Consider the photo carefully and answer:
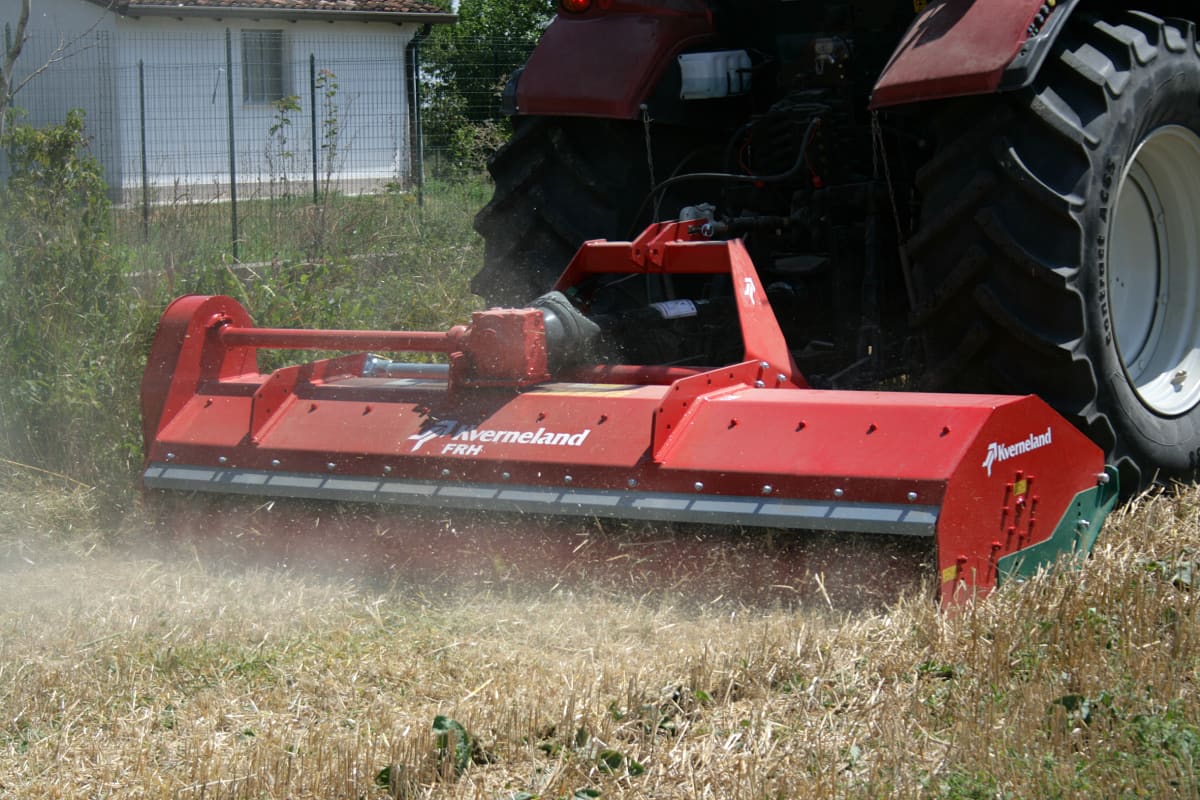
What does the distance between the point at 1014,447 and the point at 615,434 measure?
0.97 metres

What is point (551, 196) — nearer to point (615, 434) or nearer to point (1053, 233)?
point (615, 434)

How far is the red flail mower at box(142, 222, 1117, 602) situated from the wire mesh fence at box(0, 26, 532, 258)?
3852mm

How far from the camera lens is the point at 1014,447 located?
3.44m

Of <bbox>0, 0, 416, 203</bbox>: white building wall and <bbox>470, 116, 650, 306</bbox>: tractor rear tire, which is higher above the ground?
<bbox>470, 116, 650, 306</bbox>: tractor rear tire

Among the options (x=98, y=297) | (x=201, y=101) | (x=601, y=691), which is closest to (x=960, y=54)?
(x=601, y=691)

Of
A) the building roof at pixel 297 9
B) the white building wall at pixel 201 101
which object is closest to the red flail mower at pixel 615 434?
the white building wall at pixel 201 101

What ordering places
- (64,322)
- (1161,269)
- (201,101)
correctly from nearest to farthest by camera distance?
(1161,269)
(64,322)
(201,101)

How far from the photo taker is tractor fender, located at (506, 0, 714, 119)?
4.72 m

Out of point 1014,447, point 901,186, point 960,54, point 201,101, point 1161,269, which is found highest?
point 960,54

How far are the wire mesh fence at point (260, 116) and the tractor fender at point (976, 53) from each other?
15.4 ft

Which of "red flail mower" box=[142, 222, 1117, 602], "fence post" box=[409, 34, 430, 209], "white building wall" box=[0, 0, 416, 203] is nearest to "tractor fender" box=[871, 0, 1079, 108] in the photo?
"red flail mower" box=[142, 222, 1117, 602]

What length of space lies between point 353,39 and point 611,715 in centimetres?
1905

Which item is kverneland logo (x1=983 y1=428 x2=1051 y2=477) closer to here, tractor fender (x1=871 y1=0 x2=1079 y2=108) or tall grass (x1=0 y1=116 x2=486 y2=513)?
tractor fender (x1=871 y1=0 x2=1079 y2=108)

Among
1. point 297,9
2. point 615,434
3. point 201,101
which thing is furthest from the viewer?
point 297,9
